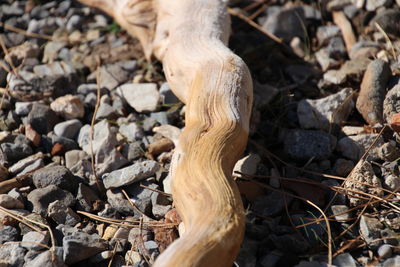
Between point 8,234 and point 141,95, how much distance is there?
123 cm

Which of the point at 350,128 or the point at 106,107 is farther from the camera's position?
the point at 106,107

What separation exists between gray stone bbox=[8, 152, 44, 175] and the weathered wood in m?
0.86

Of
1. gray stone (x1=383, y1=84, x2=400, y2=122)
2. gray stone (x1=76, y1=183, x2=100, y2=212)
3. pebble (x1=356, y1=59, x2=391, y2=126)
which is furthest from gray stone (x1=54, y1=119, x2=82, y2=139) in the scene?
gray stone (x1=383, y1=84, x2=400, y2=122)

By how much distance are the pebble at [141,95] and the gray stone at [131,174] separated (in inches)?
22.6

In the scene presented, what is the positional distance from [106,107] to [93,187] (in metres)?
0.66

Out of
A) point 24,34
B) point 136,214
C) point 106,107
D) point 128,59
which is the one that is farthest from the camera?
point 24,34

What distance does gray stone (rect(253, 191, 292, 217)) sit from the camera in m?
2.48

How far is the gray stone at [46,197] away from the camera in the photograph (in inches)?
102

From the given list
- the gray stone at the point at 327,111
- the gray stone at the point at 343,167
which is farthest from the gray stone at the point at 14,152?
the gray stone at the point at 343,167

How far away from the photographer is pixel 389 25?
3396 millimetres

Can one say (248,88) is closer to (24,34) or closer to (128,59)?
(128,59)

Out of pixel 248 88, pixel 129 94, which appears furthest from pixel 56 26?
pixel 248 88

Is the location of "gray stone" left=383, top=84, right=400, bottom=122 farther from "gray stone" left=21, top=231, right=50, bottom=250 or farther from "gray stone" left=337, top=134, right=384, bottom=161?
"gray stone" left=21, top=231, right=50, bottom=250

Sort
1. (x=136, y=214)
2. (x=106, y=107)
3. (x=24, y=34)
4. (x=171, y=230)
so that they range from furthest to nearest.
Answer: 1. (x=24, y=34)
2. (x=106, y=107)
3. (x=136, y=214)
4. (x=171, y=230)
